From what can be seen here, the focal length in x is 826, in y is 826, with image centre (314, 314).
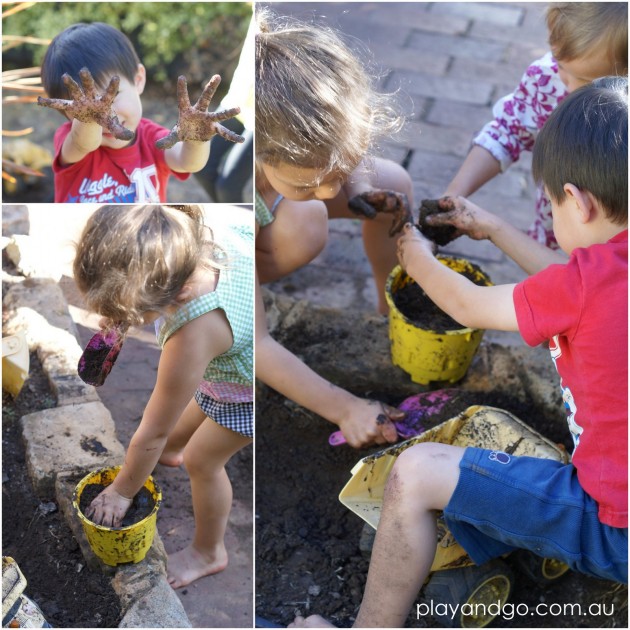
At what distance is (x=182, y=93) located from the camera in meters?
1.33

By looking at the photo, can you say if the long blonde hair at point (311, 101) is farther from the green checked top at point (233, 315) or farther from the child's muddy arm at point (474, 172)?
the child's muddy arm at point (474, 172)

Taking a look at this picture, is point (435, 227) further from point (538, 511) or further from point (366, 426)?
point (538, 511)

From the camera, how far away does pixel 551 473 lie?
1.67m

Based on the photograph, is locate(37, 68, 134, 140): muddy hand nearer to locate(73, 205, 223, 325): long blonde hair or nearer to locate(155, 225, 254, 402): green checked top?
locate(73, 205, 223, 325): long blonde hair

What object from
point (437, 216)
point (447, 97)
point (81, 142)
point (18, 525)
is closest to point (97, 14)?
point (447, 97)

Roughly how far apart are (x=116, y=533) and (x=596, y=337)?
3.14ft

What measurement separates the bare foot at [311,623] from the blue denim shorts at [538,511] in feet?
1.24

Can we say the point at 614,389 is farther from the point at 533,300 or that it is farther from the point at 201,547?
the point at 201,547

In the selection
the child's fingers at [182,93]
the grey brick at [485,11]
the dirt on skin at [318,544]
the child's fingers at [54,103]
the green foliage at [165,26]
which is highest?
the child's fingers at [182,93]

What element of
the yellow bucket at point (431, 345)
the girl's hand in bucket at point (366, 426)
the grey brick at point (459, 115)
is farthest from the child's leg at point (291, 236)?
the grey brick at point (459, 115)

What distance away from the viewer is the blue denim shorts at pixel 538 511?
5.29ft

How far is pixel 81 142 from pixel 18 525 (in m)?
0.71

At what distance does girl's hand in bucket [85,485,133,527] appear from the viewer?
1499 mm

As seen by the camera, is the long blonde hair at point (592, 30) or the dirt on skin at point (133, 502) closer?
the dirt on skin at point (133, 502)
